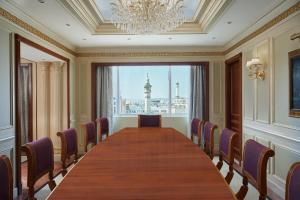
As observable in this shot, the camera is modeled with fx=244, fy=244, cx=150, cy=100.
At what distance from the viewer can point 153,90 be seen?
6184 mm

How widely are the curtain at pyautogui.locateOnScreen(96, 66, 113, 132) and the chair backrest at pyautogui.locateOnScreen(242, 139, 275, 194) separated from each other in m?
4.11

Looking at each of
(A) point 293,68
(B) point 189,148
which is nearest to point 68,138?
(B) point 189,148

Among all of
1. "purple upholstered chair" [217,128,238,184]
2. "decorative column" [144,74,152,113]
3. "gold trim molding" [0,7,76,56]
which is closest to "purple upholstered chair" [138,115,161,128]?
"decorative column" [144,74,152,113]

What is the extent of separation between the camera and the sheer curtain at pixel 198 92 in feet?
17.5

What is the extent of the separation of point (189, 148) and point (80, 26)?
2604 millimetres

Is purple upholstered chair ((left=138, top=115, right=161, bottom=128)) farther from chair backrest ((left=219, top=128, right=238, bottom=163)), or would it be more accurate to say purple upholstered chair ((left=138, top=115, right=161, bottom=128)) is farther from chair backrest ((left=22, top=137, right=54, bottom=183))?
chair backrest ((left=22, top=137, right=54, bottom=183))

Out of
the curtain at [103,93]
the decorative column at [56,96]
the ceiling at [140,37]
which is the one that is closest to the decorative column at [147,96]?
the curtain at [103,93]

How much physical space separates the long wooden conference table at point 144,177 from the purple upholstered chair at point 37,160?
27 centimetres

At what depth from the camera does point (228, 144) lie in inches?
82.7

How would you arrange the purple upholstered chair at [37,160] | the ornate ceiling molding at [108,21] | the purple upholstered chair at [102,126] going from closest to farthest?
the purple upholstered chair at [37,160] < the ornate ceiling molding at [108,21] < the purple upholstered chair at [102,126]

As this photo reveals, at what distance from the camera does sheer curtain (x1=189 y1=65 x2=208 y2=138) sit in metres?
5.34

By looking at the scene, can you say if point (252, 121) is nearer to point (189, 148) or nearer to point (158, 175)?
point (189, 148)

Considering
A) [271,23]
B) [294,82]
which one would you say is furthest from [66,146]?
[271,23]

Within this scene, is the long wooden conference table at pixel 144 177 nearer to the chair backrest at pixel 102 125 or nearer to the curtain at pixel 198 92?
the chair backrest at pixel 102 125
